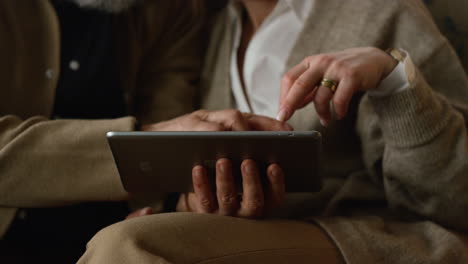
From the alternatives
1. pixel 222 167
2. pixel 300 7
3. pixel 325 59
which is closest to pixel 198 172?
pixel 222 167

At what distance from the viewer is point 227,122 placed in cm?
66

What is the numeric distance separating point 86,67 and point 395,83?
0.62 metres

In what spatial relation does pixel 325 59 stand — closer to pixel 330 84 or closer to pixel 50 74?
pixel 330 84

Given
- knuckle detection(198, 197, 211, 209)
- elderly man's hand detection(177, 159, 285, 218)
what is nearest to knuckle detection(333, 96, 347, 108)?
elderly man's hand detection(177, 159, 285, 218)

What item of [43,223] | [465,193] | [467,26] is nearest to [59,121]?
[43,223]

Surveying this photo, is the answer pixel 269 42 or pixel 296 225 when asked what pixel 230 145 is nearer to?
pixel 296 225

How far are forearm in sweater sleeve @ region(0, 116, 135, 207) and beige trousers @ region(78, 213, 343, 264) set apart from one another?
0.14 m

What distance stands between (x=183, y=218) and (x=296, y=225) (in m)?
0.18

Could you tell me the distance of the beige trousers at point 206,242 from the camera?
544 mm

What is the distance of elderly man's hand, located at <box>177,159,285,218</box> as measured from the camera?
2.00 ft

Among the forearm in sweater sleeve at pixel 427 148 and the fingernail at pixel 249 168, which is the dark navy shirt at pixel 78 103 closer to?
the fingernail at pixel 249 168

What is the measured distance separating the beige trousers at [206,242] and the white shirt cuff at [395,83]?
251 mm

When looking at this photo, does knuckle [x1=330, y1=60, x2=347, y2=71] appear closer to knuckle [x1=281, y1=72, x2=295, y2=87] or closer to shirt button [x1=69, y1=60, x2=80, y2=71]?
knuckle [x1=281, y1=72, x2=295, y2=87]

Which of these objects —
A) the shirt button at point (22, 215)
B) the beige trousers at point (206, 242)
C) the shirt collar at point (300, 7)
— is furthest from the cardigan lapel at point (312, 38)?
A: the shirt button at point (22, 215)
